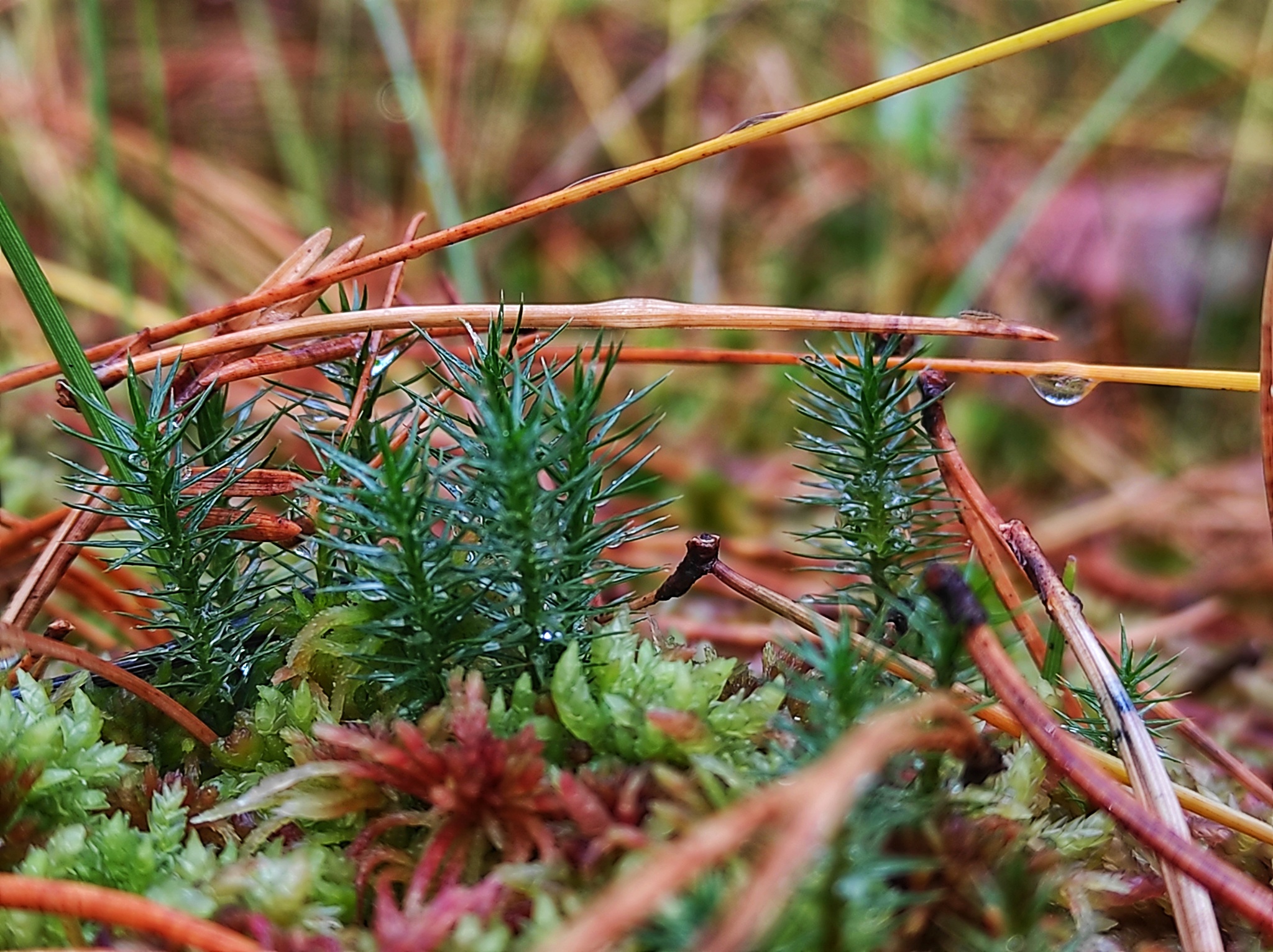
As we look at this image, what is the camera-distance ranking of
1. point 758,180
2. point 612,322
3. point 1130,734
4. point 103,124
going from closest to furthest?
point 1130,734 < point 612,322 < point 103,124 < point 758,180

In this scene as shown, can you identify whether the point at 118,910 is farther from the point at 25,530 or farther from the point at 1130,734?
the point at 1130,734

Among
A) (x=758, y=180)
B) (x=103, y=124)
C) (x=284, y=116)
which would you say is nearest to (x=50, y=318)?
(x=103, y=124)

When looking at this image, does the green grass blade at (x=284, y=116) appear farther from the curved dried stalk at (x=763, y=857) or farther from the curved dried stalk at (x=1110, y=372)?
the curved dried stalk at (x=763, y=857)

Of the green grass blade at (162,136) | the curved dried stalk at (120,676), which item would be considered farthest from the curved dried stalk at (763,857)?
the green grass blade at (162,136)

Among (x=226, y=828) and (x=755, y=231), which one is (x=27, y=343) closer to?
(x=226, y=828)

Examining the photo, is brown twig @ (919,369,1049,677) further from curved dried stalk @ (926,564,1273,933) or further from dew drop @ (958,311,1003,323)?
curved dried stalk @ (926,564,1273,933)

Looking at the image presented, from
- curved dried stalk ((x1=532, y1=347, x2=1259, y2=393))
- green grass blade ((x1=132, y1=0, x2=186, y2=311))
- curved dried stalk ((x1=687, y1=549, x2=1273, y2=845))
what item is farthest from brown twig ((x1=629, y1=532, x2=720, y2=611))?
green grass blade ((x1=132, y1=0, x2=186, y2=311))
